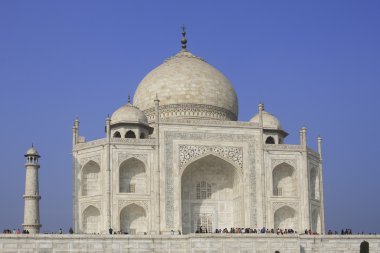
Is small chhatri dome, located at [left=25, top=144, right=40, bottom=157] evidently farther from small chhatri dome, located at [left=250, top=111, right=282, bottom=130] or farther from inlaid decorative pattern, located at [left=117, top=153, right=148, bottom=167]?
small chhatri dome, located at [left=250, top=111, right=282, bottom=130]

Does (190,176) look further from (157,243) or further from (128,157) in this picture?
(157,243)

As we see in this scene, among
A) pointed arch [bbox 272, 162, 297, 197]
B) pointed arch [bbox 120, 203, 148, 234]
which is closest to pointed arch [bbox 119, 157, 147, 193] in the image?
pointed arch [bbox 120, 203, 148, 234]

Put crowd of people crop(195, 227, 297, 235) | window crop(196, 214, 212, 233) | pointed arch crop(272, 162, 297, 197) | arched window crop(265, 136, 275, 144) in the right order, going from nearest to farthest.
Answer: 1. crowd of people crop(195, 227, 297, 235)
2. window crop(196, 214, 212, 233)
3. pointed arch crop(272, 162, 297, 197)
4. arched window crop(265, 136, 275, 144)

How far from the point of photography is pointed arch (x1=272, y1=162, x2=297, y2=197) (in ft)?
101

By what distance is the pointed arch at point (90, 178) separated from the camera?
29.3 meters

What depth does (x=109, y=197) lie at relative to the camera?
92.0ft

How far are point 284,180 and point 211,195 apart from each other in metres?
3.16

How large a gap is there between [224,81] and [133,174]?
297 inches

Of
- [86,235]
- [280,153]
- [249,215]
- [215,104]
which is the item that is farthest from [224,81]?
[86,235]

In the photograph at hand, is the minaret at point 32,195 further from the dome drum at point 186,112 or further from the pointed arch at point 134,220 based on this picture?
the dome drum at point 186,112

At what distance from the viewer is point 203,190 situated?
30.9 meters

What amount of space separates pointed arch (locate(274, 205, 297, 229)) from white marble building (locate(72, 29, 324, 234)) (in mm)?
42

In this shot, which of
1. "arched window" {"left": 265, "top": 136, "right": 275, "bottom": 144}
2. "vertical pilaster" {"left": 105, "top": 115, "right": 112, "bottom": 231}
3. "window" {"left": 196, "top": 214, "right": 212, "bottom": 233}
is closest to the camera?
"vertical pilaster" {"left": 105, "top": 115, "right": 112, "bottom": 231}

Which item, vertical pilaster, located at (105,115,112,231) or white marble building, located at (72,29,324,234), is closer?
vertical pilaster, located at (105,115,112,231)
